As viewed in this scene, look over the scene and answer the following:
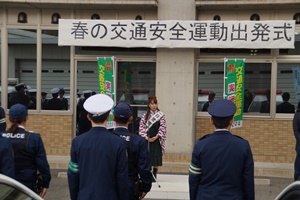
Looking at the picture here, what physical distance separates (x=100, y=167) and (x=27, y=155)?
1250 millimetres

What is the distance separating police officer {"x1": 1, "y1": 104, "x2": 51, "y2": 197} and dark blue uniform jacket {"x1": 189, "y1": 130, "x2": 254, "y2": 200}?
1902 millimetres

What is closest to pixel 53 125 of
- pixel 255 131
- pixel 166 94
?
pixel 166 94

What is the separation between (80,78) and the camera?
11.8 m

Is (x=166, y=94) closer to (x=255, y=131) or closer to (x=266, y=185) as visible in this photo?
(x=255, y=131)

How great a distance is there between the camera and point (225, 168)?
419 cm

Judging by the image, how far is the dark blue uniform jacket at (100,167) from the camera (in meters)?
4.29

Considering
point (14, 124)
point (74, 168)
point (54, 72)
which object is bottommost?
point (74, 168)

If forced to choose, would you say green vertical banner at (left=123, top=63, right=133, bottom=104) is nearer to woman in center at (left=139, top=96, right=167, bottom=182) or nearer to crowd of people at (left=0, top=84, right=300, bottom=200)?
woman in center at (left=139, top=96, right=167, bottom=182)

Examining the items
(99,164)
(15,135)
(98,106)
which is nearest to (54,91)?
(15,135)

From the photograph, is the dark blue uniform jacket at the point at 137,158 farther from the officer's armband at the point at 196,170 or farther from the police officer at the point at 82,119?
the police officer at the point at 82,119

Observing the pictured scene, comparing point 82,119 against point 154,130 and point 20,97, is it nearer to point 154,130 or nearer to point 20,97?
point 20,97

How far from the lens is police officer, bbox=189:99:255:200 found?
4191 millimetres

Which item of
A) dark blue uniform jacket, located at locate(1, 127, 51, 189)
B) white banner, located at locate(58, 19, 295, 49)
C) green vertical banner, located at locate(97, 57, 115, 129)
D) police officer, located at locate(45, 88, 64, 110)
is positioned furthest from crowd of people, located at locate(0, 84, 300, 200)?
police officer, located at locate(45, 88, 64, 110)

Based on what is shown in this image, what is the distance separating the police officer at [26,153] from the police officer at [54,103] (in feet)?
21.4
